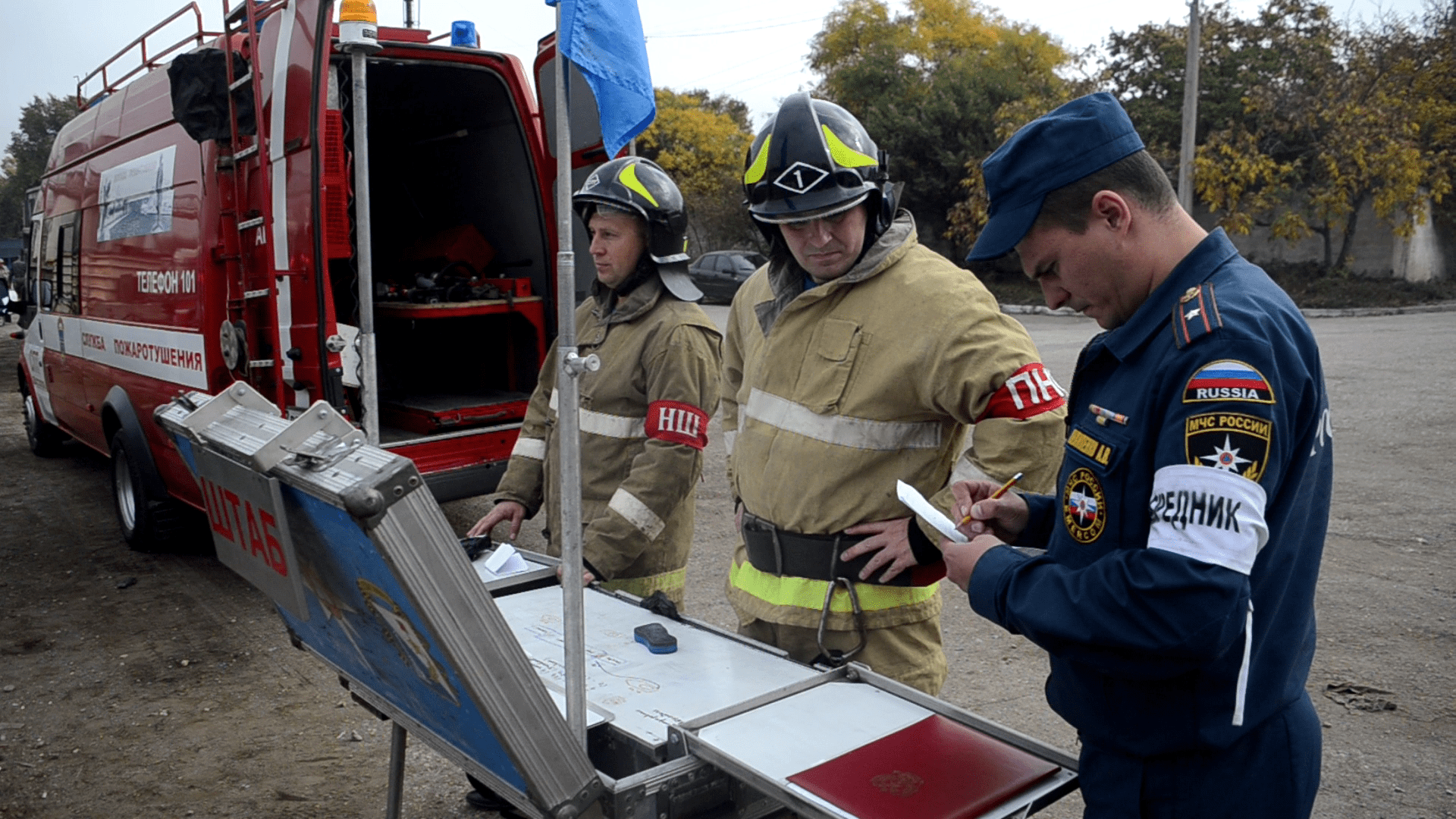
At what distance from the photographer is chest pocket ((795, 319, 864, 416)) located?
7.23 ft

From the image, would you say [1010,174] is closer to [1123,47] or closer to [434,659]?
[434,659]

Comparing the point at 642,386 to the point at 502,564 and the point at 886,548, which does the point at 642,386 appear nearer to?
the point at 502,564

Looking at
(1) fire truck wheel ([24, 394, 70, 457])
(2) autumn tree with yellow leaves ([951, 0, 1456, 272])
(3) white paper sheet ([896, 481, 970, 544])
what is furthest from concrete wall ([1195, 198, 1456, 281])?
(3) white paper sheet ([896, 481, 970, 544])

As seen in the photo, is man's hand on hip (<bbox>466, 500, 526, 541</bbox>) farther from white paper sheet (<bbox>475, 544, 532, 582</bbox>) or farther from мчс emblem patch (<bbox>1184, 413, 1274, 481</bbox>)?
мчс emblem patch (<bbox>1184, 413, 1274, 481</bbox>)

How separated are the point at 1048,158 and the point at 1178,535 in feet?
A: 1.88

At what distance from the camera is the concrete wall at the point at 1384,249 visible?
23.3 metres

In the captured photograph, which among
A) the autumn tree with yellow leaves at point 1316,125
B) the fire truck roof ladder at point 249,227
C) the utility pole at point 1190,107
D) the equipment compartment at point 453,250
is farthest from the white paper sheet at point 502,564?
the autumn tree with yellow leaves at point 1316,125

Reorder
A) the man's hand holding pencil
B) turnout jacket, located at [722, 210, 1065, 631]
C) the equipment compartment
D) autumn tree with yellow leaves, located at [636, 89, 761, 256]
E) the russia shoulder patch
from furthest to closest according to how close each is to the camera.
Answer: autumn tree with yellow leaves, located at [636, 89, 761, 256] < the equipment compartment < turnout jacket, located at [722, 210, 1065, 631] < the man's hand holding pencil < the russia shoulder patch

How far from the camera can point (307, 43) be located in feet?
15.0

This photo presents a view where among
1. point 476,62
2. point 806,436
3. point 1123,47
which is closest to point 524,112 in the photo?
point 476,62

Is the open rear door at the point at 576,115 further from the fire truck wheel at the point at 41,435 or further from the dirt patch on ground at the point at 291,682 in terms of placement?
the fire truck wheel at the point at 41,435

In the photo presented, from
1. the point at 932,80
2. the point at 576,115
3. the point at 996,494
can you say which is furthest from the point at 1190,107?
the point at 996,494

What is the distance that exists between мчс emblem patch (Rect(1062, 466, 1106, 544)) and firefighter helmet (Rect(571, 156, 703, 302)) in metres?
1.61

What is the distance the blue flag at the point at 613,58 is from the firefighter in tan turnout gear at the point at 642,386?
1.15 m
